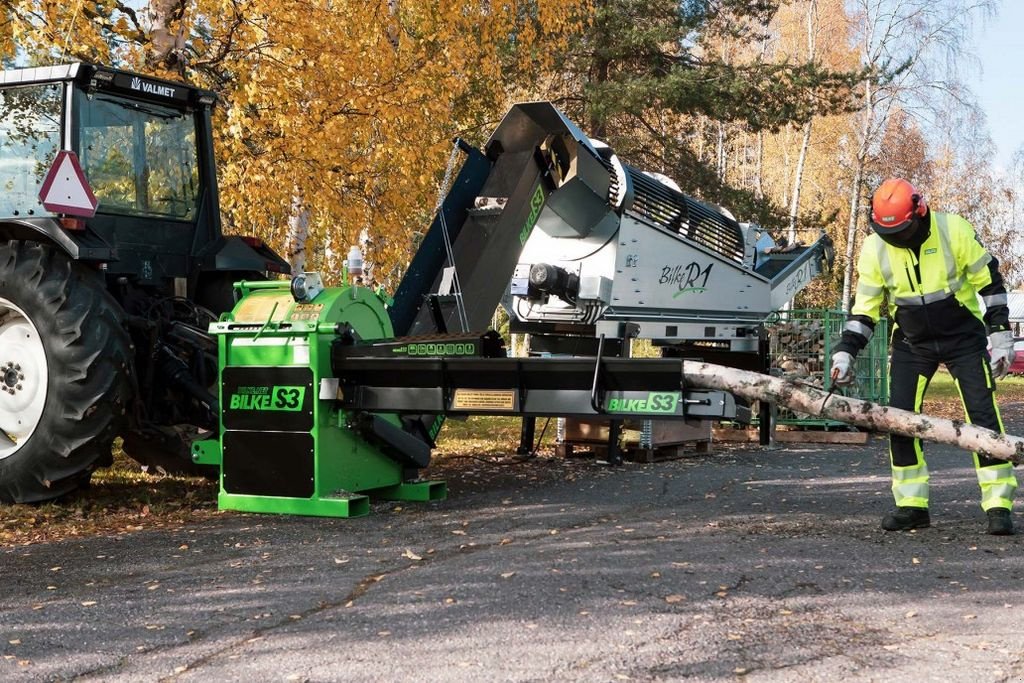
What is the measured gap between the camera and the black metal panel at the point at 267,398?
6.61 meters

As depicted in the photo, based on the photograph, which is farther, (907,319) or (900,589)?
(907,319)

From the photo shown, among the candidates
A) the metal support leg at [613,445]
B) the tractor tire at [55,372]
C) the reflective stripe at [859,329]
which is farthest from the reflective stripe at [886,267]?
the tractor tire at [55,372]

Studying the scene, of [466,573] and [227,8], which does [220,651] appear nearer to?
[466,573]

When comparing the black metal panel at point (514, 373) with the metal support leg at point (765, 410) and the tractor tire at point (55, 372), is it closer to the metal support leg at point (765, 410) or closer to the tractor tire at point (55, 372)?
the tractor tire at point (55, 372)

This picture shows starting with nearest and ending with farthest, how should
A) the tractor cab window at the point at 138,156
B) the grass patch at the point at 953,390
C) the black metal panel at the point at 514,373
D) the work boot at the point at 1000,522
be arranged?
the work boot at the point at 1000,522
the black metal panel at the point at 514,373
the tractor cab window at the point at 138,156
the grass patch at the point at 953,390

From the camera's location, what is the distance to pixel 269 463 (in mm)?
6668

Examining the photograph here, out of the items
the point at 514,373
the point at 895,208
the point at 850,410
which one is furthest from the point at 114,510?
the point at 895,208

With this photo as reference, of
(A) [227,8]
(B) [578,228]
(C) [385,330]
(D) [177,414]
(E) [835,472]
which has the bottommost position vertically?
(E) [835,472]

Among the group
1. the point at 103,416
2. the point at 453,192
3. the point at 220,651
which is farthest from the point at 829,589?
the point at 453,192

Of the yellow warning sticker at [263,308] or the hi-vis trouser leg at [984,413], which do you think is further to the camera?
the yellow warning sticker at [263,308]

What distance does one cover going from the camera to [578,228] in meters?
10.1

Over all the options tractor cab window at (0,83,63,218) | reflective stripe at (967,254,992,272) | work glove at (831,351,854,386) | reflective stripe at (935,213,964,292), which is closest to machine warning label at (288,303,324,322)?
tractor cab window at (0,83,63,218)

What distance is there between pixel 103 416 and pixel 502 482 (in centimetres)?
313

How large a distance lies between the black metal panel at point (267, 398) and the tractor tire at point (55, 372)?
1.90 feet
